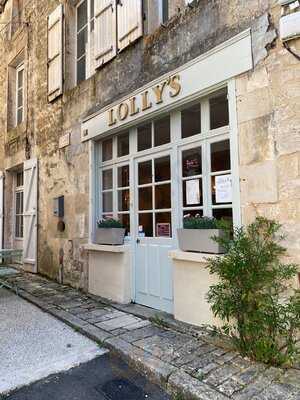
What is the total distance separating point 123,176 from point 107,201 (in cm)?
56

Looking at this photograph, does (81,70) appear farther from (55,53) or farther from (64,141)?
(64,141)

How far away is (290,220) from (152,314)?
202cm

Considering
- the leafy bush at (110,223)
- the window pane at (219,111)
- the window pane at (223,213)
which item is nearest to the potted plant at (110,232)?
the leafy bush at (110,223)

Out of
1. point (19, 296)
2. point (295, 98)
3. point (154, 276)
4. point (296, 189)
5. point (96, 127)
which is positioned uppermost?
point (96, 127)

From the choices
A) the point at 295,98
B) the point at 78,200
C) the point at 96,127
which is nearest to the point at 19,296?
the point at 78,200

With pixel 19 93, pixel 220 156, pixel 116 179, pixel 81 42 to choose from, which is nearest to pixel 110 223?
pixel 116 179

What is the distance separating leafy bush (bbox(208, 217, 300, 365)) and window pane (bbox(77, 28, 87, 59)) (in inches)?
185

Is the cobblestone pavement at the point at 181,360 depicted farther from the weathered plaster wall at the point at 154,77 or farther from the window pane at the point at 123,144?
the window pane at the point at 123,144

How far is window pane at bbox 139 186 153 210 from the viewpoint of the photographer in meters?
4.40

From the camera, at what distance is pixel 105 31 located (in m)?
5.03

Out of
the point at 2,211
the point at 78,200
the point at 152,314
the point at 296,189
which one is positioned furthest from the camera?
the point at 2,211

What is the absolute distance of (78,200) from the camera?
547cm

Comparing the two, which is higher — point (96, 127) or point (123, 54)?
point (123, 54)

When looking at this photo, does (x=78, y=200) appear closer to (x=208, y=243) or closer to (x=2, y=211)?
(x=208, y=243)
